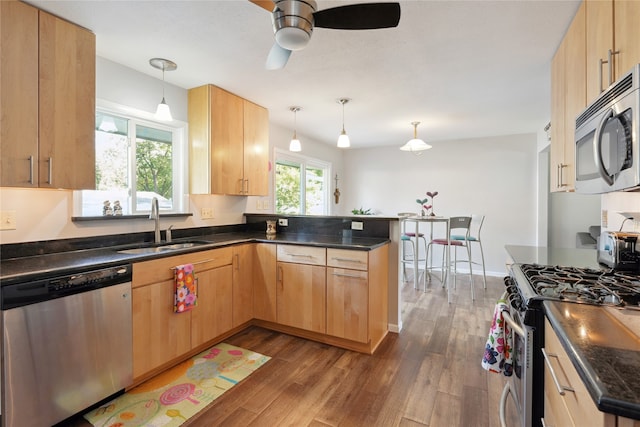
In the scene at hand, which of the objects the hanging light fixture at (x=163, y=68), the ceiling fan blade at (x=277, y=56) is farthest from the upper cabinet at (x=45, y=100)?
the ceiling fan blade at (x=277, y=56)

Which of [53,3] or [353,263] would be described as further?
[353,263]

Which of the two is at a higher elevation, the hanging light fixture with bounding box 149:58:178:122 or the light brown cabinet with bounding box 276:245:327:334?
the hanging light fixture with bounding box 149:58:178:122

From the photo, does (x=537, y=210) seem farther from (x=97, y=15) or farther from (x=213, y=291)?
(x=97, y=15)

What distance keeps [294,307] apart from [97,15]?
8.24 ft

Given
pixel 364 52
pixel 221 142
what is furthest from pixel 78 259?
pixel 364 52

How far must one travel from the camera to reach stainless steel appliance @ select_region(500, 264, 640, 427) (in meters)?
1.12

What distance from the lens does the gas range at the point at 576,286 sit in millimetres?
1113

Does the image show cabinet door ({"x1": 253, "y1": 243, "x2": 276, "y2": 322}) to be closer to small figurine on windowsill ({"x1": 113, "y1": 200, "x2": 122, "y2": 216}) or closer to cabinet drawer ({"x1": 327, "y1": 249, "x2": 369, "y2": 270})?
cabinet drawer ({"x1": 327, "y1": 249, "x2": 369, "y2": 270})

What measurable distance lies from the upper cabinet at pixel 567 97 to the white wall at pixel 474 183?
3.08 m

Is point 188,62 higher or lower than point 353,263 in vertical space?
higher

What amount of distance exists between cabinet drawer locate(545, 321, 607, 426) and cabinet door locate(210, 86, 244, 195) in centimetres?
269

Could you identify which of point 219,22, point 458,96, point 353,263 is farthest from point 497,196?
point 219,22

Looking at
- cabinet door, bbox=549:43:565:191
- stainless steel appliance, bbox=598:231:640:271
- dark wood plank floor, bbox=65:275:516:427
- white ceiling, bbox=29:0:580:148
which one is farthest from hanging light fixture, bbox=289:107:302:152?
stainless steel appliance, bbox=598:231:640:271

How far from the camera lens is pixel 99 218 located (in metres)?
2.23
